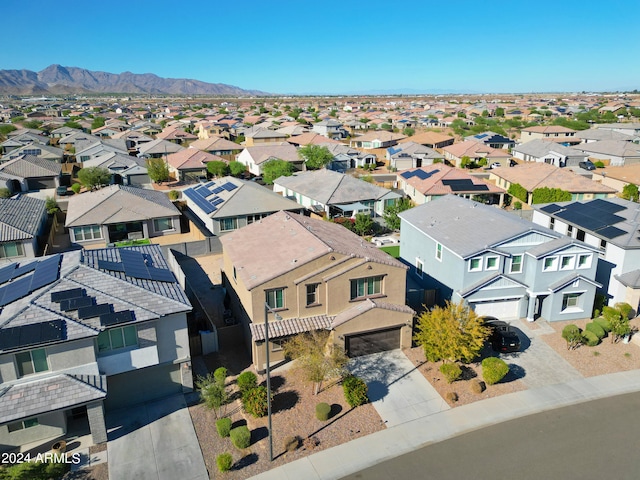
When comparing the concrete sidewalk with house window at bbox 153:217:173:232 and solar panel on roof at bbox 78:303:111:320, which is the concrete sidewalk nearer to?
solar panel on roof at bbox 78:303:111:320

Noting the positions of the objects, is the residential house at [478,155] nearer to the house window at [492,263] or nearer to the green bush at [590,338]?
the house window at [492,263]

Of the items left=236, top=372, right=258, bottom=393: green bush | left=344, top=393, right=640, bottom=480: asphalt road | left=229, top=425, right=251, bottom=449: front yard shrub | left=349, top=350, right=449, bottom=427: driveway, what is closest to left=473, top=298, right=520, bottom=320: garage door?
left=349, top=350, right=449, bottom=427: driveway

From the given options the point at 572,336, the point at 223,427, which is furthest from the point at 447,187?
the point at 223,427

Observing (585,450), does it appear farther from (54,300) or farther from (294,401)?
(54,300)

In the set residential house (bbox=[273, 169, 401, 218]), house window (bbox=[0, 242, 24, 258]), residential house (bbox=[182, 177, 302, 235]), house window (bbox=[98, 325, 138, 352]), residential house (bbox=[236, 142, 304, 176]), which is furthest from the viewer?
residential house (bbox=[236, 142, 304, 176])

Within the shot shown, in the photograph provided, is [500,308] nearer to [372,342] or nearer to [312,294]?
[372,342]

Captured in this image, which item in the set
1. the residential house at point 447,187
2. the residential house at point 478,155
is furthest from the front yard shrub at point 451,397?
the residential house at point 478,155
